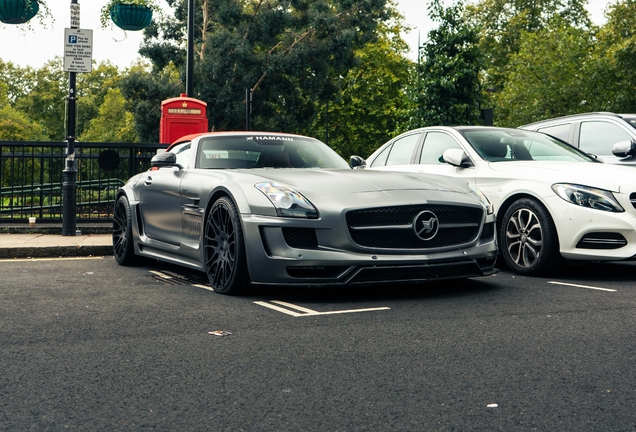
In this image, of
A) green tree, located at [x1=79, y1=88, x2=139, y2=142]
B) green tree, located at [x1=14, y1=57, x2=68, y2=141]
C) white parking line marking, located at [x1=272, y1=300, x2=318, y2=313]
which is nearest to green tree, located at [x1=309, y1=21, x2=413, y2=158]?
green tree, located at [x1=79, y1=88, x2=139, y2=142]

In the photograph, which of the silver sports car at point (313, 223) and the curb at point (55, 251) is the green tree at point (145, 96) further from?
the silver sports car at point (313, 223)

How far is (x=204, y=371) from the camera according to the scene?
396 cm

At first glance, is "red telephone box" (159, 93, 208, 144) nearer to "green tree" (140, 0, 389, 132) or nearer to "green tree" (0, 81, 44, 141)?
"green tree" (140, 0, 389, 132)

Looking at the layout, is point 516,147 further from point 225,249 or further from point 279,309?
point 279,309

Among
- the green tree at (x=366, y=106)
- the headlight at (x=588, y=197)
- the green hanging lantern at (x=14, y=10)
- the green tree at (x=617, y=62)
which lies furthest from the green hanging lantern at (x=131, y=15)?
the green tree at (x=366, y=106)

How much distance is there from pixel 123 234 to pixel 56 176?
4575 millimetres

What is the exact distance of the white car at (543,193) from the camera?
23.8ft

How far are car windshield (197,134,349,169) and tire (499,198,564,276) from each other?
171 centimetres

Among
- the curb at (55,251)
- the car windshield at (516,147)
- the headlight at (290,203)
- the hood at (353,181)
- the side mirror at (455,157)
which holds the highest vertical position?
the car windshield at (516,147)

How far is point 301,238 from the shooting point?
5.96 metres

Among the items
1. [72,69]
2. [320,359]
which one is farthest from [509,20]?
[320,359]

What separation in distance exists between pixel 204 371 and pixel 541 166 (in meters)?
4.97

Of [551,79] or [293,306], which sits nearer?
[293,306]

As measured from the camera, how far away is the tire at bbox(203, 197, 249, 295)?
Answer: 6.18 meters
